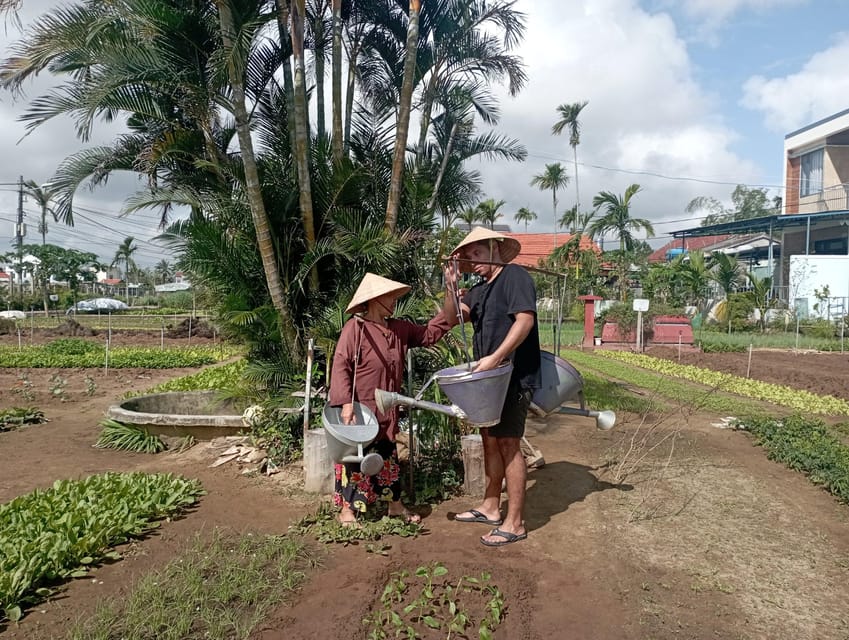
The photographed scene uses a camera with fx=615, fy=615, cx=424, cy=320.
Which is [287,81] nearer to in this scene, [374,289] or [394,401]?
[374,289]

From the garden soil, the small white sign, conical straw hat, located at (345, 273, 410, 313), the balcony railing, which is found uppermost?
the balcony railing

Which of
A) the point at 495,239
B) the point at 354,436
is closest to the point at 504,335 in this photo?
the point at 495,239

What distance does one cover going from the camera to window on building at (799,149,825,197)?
2905cm

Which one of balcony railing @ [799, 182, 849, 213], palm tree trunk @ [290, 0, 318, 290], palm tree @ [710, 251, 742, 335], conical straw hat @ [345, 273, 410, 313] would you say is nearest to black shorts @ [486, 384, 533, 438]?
conical straw hat @ [345, 273, 410, 313]

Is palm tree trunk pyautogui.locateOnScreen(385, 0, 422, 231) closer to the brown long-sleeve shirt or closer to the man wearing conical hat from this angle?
the brown long-sleeve shirt

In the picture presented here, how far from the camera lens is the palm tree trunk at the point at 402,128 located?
616 centimetres

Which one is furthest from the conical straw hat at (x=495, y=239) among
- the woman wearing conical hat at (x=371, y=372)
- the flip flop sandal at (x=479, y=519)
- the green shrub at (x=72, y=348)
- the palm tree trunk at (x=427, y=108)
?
the green shrub at (x=72, y=348)

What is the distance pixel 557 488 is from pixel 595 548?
3.60 feet

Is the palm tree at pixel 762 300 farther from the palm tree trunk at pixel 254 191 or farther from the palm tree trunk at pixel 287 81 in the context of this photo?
the palm tree trunk at pixel 254 191

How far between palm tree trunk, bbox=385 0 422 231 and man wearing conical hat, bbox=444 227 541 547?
8.00 feet

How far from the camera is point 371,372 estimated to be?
4.00 meters

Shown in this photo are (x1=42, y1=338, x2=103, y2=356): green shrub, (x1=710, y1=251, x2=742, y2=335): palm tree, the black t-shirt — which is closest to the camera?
the black t-shirt

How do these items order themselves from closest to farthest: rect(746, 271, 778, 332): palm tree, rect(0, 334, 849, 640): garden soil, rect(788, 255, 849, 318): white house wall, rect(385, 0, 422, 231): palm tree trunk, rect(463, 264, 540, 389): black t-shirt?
rect(0, 334, 849, 640): garden soil < rect(463, 264, 540, 389): black t-shirt < rect(385, 0, 422, 231): palm tree trunk < rect(746, 271, 778, 332): palm tree < rect(788, 255, 849, 318): white house wall

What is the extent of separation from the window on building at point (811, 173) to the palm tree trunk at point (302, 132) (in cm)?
3027
